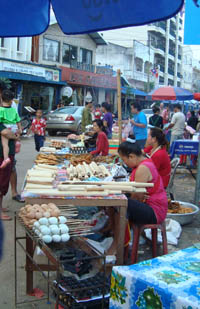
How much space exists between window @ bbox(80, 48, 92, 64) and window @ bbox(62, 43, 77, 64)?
0.95 m

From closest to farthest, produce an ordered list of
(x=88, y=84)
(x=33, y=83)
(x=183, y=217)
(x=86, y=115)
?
1. (x=183, y=217)
2. (x=86, y=115)
3. (x=33, y=83)
4. (x=88, y=84)

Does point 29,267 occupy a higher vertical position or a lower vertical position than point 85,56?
lower

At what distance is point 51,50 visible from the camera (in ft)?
90.4

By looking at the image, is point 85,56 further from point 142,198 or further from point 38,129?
point 142,198

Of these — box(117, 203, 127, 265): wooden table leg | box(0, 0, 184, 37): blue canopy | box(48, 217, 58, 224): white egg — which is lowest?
box(117, 203, 127, 265): wooden table leg

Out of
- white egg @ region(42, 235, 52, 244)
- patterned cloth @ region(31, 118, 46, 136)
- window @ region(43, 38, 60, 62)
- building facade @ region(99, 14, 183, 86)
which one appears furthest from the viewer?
building facade @ region(99, 14, 183, 86)

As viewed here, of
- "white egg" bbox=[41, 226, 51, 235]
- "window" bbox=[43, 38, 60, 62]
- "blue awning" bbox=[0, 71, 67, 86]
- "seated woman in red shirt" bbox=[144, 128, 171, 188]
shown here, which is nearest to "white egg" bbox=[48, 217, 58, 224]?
"white egg" bbox=[41, 226, 51, 235]

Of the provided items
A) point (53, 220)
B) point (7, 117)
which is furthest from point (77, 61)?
point (53, 220)

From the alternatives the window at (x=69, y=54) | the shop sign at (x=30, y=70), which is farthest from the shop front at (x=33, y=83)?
the window at (x=69, y=54)

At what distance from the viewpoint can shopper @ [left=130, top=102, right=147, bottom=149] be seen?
8.59 m

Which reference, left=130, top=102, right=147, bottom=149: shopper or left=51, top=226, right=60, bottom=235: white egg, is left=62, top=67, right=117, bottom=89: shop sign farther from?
left=51, top=226, right=60, bottom=235: white egg

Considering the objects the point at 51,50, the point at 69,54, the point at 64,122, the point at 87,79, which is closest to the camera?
the point at 64,122

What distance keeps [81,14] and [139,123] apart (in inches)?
239

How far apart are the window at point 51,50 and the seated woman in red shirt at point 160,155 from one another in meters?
23.2
